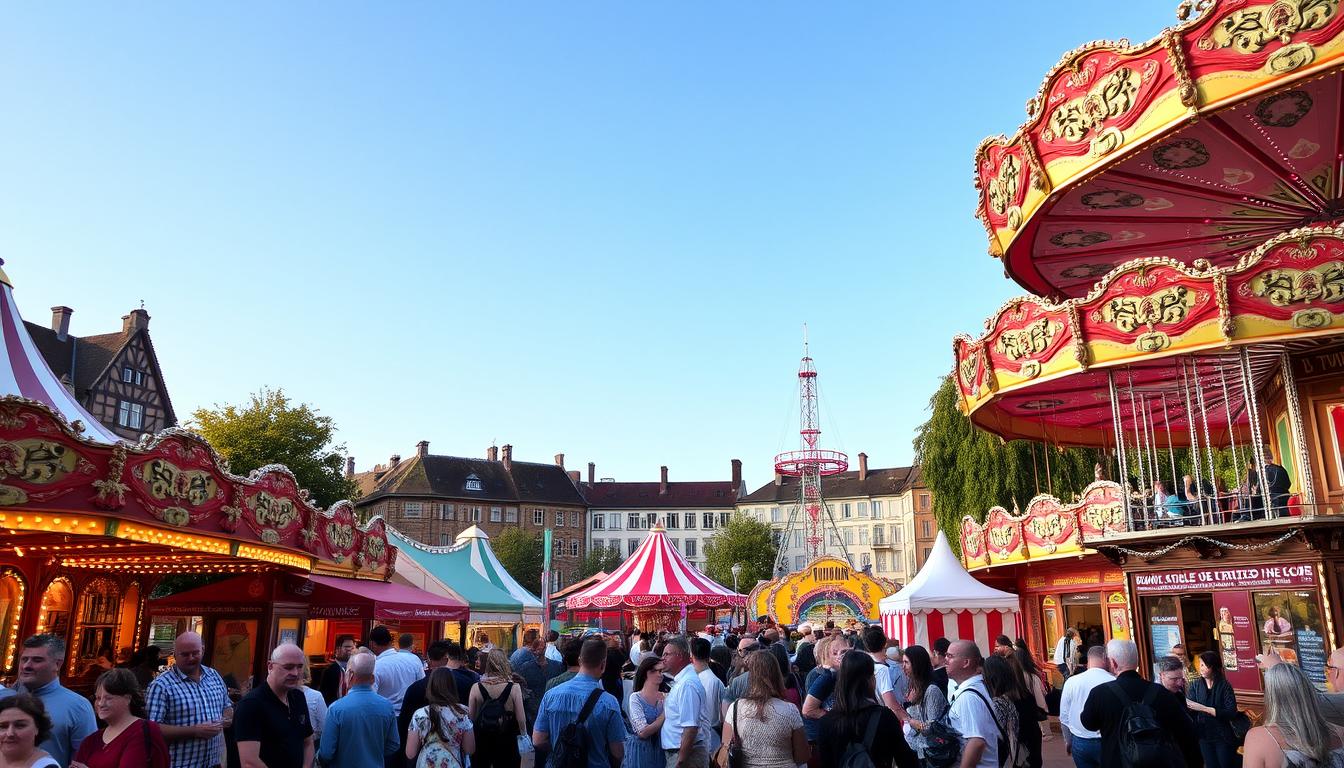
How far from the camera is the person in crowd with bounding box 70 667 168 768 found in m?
4.02

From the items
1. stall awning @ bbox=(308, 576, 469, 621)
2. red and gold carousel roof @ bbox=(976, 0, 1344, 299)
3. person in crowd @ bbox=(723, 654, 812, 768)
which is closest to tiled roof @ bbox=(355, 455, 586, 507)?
stall awning @ bbox=(308, 576, 469, 621)

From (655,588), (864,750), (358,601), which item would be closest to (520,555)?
(655,588)

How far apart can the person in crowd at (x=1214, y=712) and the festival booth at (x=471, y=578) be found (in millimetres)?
16666

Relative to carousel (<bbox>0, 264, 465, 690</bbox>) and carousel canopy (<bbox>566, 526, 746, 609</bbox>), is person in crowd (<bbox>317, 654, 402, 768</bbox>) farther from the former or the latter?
carousel canopy (<bbox>566, 526, 746, 609</bbox>)

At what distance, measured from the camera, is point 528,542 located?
5419 cm

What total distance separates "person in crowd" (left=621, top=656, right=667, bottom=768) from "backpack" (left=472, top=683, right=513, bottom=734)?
0.90 m

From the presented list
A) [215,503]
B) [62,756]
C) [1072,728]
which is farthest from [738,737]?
[215,503]

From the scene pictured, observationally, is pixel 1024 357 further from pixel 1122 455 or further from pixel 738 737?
pixel 738 737

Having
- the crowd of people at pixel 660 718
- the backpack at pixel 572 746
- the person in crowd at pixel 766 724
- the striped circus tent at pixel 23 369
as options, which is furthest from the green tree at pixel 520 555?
the person in crowd at pixel 766 724

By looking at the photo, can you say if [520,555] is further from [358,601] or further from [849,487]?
[358,601]

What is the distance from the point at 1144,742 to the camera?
5.15 metres

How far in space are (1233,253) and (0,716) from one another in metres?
18.4

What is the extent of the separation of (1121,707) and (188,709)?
18.2ft

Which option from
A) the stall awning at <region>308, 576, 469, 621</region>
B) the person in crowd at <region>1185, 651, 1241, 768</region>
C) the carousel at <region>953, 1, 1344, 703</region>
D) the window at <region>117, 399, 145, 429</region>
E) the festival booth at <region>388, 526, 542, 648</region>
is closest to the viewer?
the person in crowd at <region>1185, 651, 1241, 768</region>
